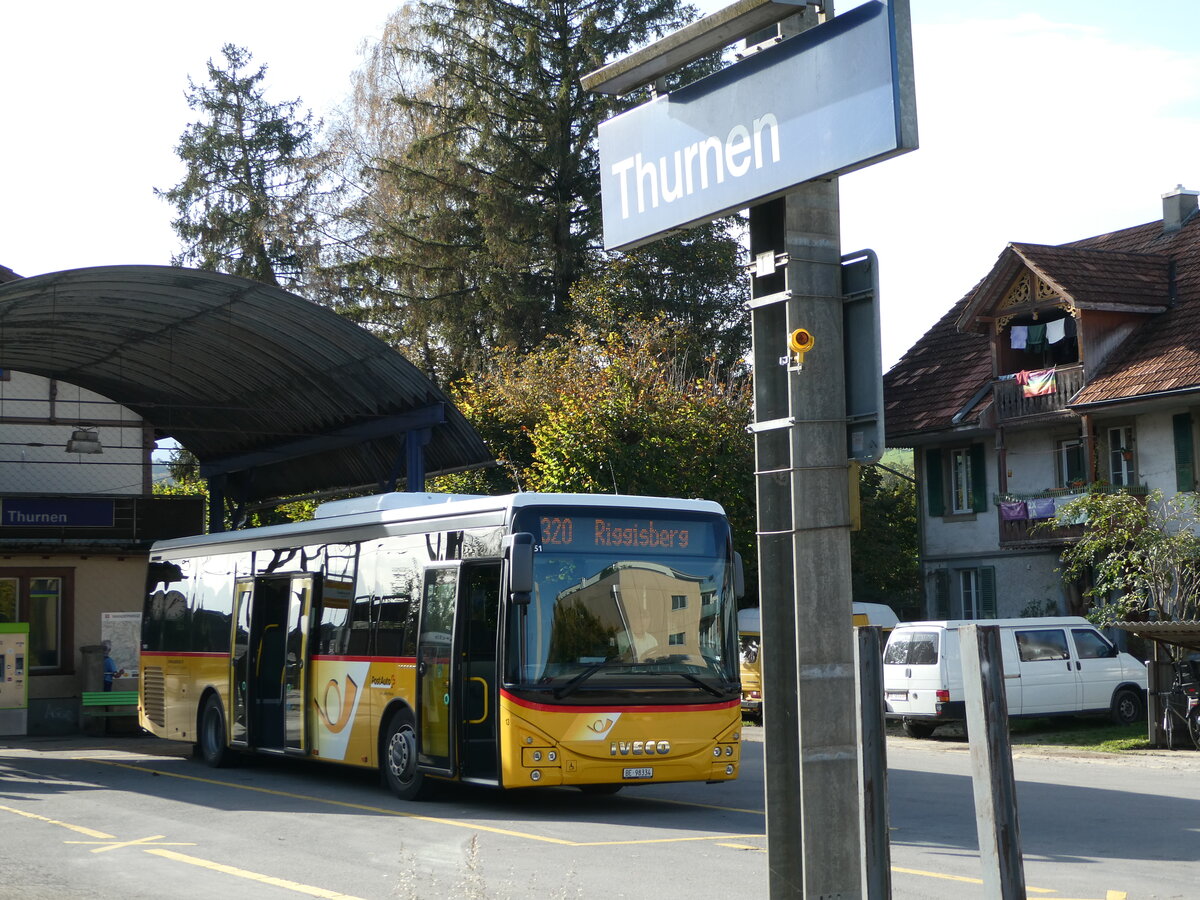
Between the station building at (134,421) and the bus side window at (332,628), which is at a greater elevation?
the station building at (134,421)

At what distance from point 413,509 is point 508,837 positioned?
455 cm

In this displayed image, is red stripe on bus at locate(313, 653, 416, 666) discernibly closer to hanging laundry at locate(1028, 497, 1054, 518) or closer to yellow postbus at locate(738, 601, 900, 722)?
yellow postbus at locate(738, 601, 900, 722)

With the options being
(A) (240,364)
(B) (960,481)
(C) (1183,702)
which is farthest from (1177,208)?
(A) (240,364)

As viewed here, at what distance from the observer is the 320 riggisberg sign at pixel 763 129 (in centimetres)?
524

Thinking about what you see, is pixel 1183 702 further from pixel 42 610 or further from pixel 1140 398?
pixel 42 610

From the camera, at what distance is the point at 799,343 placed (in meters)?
5.67

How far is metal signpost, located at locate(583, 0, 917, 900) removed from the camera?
5410 mm

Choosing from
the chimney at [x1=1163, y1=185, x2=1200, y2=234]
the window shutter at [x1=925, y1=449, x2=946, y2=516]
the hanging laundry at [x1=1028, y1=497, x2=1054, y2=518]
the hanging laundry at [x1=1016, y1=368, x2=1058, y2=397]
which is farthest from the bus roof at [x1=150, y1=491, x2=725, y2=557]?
the chimney at [x1=1163, y1=185, x2=1200, y2=234]

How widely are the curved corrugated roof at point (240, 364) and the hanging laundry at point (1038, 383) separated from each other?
14.5m

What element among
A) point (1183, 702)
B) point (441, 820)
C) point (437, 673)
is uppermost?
point (437, 673)

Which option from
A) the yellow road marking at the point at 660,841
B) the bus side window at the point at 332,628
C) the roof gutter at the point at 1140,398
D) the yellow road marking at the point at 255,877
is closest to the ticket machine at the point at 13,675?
the bus side window at the point at 332,628

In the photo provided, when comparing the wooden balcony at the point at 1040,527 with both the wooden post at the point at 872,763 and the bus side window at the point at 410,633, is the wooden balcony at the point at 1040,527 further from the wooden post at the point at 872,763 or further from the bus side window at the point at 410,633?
the wooden post at the point at 872,763

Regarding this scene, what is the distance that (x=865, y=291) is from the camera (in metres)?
5.72

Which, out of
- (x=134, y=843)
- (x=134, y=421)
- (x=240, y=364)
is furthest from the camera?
(x=134, y=421)
